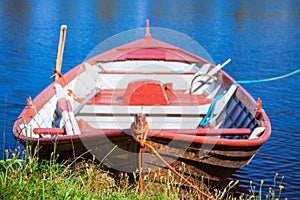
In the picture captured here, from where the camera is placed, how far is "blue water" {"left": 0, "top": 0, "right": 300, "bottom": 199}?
11.6 m

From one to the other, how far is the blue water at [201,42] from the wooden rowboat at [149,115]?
3.20 feet

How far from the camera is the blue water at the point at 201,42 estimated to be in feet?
38.1

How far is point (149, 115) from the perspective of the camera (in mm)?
9453

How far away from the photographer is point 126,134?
21.9 feet

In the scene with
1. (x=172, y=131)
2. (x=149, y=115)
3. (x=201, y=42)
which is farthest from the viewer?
(x=201, y=42)

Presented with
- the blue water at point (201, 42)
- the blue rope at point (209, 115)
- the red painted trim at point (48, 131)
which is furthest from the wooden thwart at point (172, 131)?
the blue rope at point (209, 115)

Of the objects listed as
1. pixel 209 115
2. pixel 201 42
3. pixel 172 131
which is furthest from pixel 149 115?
pixel 201 42

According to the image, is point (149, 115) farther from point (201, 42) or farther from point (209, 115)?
point (201, 42)

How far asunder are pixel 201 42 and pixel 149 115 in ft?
51.1

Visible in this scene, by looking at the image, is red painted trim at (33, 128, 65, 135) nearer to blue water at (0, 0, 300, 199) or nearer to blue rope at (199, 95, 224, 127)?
blue water at (0, 0, 300, 199)

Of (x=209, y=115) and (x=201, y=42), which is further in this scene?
(x=201, y=42)

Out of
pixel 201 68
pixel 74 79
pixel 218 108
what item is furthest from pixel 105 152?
pixel 201 68

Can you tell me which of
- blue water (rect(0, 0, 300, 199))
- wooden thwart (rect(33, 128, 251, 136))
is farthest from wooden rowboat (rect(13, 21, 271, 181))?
blue water (rect(0, 0, 300, 199))

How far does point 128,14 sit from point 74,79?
77.7 ft
